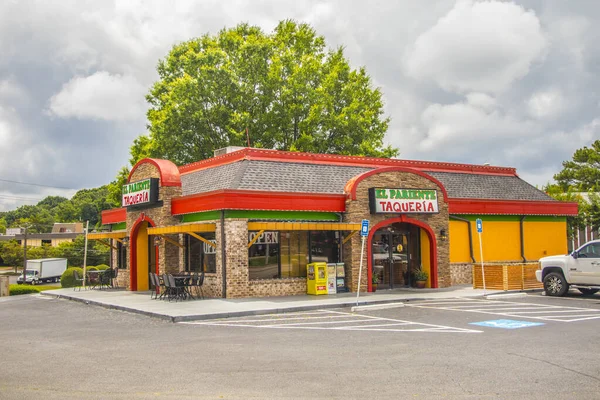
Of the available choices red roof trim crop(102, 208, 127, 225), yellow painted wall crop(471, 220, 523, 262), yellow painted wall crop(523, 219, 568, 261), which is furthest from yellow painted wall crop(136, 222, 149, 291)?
yellow painted wall crop(523, 219, 568, 261)

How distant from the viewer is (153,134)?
40312 millimetres

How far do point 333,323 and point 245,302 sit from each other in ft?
16.7

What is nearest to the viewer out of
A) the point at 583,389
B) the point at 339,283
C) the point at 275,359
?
the point at 583,389

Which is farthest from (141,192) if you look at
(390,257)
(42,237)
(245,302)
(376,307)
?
(42,237)

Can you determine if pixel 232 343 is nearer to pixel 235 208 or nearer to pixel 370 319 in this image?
pixel 370 319

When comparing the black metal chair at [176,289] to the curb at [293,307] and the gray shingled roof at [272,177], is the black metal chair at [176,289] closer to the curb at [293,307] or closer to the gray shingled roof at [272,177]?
the curb at [293,307]

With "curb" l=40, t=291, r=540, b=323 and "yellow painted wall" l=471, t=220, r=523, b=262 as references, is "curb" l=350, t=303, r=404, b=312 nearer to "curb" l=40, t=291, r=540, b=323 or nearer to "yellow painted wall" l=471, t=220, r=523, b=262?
"curb" l=40, t=291, r=540, b=323

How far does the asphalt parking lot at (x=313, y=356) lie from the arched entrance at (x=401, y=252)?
6771mm

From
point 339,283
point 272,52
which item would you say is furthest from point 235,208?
point 272,52

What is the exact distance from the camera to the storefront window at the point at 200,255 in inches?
867

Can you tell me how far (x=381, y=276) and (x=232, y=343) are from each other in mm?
12993

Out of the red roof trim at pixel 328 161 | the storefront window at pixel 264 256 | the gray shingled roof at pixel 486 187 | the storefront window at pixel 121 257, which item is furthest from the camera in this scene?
the storefront window at pixel 121 257

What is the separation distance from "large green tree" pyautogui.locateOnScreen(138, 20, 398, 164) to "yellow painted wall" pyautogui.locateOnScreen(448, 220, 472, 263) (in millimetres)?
16254

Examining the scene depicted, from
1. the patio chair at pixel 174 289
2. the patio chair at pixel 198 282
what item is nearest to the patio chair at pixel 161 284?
the patio chair at pixel 174 289
